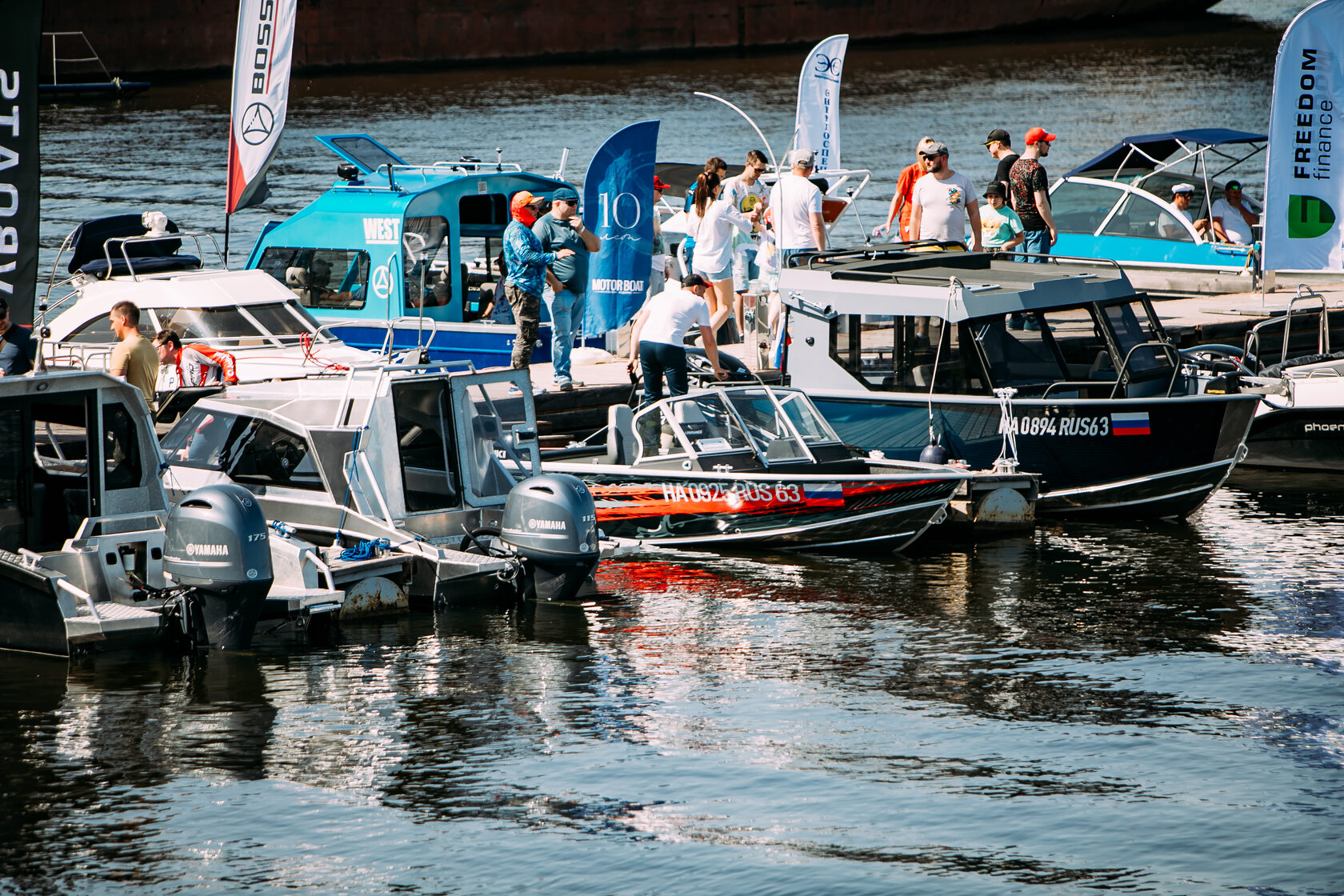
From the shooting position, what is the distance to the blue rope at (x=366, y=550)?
12.1 meters

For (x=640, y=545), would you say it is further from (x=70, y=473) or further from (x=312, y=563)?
(x=70, y=473)

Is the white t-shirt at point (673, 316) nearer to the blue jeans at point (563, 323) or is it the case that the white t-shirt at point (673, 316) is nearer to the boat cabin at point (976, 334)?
the boat cabin at point (976, 334)

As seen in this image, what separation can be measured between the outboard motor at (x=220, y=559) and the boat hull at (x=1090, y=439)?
5.90 metres

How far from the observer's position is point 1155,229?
75.3ft

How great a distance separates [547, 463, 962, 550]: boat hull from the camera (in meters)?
13.6

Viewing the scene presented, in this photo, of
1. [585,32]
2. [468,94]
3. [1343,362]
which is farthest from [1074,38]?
[1343,362]

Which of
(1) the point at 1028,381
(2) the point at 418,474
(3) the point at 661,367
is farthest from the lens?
(3) the point at 661,367

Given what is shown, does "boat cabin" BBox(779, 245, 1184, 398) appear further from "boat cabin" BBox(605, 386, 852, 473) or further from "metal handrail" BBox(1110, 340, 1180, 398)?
"boat cabin" BBox(605, 386, 852, 473)

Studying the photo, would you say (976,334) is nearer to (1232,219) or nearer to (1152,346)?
(1152,346)

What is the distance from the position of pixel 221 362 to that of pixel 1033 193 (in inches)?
341

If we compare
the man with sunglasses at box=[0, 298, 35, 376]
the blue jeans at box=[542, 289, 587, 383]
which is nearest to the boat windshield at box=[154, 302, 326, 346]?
the blue jeans at box=[542, 289, 587, 383]

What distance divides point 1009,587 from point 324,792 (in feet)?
20.2

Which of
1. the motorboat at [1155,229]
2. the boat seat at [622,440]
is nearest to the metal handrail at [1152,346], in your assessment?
the boat seat at [622,440]

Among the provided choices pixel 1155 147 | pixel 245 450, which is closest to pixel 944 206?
pixel 245 450
